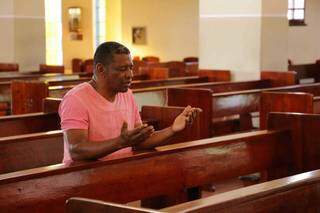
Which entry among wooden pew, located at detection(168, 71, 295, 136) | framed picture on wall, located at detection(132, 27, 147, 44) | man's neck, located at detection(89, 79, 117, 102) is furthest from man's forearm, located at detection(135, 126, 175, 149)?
framed picture on wall, located at detection(132, 27, 147, 44)

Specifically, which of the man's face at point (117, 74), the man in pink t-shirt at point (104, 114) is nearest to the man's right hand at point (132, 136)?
the man in pink t-shirt at point (104, 114)

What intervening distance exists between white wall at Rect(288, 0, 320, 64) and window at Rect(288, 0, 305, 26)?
0.10 metres

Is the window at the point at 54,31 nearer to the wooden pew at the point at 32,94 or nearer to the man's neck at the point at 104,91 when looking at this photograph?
the wooden pew at the point at 32,94

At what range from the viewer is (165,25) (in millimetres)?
16359

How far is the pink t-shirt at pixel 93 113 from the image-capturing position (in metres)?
3.12

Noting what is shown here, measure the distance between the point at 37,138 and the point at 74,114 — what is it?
81 cm

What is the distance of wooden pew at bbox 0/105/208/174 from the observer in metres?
3.71

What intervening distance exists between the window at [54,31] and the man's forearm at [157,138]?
1619cm

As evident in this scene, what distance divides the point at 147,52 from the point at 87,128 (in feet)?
45.2

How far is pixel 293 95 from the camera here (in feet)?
19.4

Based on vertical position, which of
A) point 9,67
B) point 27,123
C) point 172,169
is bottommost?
point 172,169

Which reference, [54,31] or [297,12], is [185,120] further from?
[54,31]

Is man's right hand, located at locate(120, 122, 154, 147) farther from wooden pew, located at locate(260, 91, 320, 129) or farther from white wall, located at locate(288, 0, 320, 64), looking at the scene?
white wall, located at locate(288, 0, 320, 64)

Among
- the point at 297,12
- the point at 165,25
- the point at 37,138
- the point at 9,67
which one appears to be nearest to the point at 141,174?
the point at 37,138
